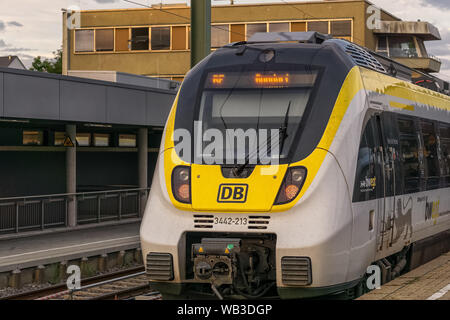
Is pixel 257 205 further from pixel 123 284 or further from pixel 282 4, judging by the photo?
pixel 282 4

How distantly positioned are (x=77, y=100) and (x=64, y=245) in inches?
172

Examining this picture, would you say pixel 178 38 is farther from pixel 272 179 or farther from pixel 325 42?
pixel 272 179

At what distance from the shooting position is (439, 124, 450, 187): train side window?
1414 cm

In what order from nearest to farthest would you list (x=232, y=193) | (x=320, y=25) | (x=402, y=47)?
1. (x=232, y=193)
2. (x=320, y=25)
3. (x=402, y=47)

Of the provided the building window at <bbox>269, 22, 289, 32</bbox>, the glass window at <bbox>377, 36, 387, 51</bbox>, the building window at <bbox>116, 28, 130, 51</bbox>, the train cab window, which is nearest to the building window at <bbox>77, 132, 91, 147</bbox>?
the train cab window

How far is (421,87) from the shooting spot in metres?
13.8

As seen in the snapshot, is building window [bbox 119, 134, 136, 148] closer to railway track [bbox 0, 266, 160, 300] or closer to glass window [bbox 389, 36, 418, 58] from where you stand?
railway track [bbox 0, 266, 160, 300]

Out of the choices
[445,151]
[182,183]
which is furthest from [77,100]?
[182,183]

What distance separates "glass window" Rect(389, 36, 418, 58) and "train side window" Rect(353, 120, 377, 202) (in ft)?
167

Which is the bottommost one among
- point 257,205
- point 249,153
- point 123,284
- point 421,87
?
point 123,284

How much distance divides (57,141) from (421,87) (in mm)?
13388

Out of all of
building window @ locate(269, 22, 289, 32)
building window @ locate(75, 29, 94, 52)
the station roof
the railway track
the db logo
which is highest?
building window @ locate(269, 22, 289, 32)

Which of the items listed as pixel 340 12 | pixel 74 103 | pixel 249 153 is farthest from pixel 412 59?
pixel 249 153

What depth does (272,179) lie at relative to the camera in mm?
9148
